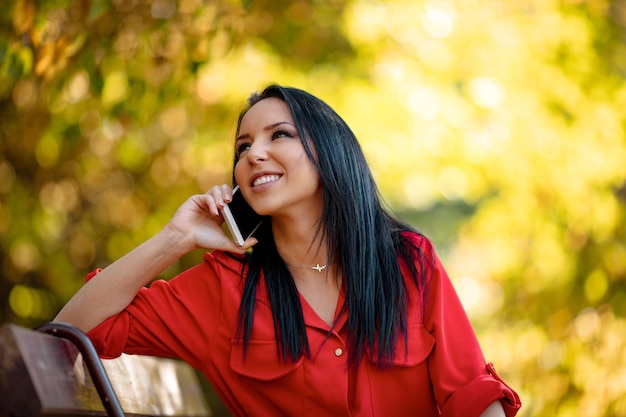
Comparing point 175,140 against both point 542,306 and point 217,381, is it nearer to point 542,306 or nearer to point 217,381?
point 542,306

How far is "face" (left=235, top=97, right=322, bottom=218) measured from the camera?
8.58ft

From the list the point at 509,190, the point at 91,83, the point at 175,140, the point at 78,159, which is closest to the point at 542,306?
the point at 509,190

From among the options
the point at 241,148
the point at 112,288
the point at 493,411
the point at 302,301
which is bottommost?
the point at 493,411

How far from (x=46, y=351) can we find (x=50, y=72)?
2.17 meters

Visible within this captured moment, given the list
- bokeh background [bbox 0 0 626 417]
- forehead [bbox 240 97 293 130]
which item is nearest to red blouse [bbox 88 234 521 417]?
forehead [bbox 240 97 293 130]

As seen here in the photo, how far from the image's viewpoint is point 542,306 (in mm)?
6477

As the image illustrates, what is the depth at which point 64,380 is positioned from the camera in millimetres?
1909

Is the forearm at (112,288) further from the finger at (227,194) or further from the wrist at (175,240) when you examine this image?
the finger at (227,194)

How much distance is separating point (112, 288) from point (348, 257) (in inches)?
→ 26.9

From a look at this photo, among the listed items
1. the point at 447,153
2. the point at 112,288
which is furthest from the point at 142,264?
the point at 447,153

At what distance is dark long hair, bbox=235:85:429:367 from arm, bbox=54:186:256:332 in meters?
0.18

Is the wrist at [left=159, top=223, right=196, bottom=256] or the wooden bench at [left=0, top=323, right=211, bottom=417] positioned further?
the wrist at [left=159, top=223, right=196, bottom=256]

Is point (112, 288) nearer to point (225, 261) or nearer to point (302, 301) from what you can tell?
point (225, 261)

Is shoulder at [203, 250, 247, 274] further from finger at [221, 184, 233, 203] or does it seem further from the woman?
finger at [221, 184, 233, 203]
